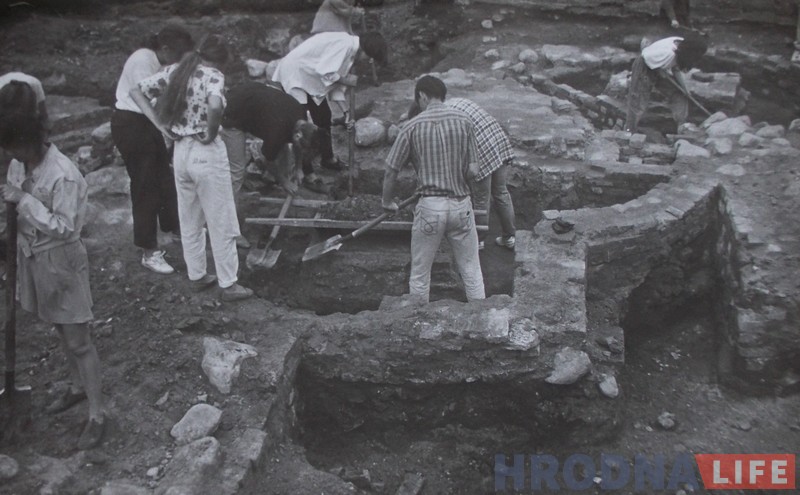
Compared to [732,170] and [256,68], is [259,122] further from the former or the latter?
[732,170]

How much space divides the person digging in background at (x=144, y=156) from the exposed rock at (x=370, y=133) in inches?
82.1

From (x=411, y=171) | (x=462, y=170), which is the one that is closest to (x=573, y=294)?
(x=462, y=170)

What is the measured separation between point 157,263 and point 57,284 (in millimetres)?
1653

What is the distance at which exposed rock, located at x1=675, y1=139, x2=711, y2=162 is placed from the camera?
641 cm

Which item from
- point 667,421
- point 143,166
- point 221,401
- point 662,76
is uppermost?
point 143,166

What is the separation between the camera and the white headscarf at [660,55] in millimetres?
7418

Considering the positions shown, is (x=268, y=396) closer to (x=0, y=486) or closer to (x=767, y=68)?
(x=0, y=486)

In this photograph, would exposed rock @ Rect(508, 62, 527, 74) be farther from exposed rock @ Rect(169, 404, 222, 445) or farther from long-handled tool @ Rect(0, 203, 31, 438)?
long-handled tool @ Rect(0, 203, 31, 438)

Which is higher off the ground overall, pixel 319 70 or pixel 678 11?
pixel 319 70

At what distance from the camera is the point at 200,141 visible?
14.5ft

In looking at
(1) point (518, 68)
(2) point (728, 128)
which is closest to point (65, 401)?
(2) point (728, 128)

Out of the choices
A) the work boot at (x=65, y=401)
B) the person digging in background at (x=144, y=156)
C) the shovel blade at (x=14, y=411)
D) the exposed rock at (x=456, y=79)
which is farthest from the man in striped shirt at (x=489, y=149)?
the exposed rock at (x=456, y=79)

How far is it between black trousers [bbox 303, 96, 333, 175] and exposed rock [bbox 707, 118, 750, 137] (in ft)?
12.4

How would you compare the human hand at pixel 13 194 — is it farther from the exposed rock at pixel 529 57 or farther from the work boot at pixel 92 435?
the exposed rock at pixel 529 57
